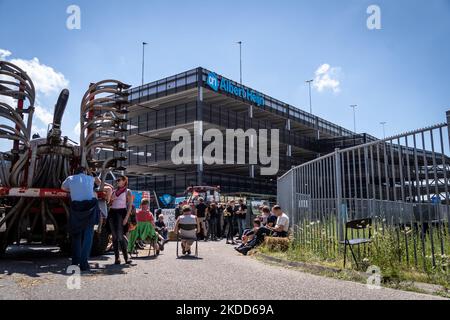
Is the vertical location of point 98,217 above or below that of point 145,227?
above

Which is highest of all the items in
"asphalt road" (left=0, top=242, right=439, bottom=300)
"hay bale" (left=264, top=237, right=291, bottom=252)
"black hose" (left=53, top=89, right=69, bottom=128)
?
"black hose" (left=53, top=89, right=69, bottom=128)

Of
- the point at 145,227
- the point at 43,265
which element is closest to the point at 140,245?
the point at 145,227

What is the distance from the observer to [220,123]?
1465 inches

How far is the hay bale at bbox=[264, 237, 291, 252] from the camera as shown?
389 inches

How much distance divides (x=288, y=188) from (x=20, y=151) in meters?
7.37

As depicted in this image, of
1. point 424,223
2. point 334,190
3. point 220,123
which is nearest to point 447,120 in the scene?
point 424,223

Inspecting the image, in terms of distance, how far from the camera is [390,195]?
6.71m

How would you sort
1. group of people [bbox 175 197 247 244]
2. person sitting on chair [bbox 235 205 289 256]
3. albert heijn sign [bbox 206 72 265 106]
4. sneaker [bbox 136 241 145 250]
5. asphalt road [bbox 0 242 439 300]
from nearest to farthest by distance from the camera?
asphalt road [bbox 0 242 439 300] → person sitting on chair [bbox 235 205 289 256] → sneaker [bbox 136 241 145 250] → group of people [bbox 175 197 247 244] → albert heijn sign [bbox 206 72 265 106]

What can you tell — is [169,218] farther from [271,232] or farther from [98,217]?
[98,217]

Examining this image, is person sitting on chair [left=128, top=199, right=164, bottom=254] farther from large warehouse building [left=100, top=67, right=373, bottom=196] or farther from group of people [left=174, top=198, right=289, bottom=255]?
large warehouse building [left=100, top=67, right=373, bottom=196]

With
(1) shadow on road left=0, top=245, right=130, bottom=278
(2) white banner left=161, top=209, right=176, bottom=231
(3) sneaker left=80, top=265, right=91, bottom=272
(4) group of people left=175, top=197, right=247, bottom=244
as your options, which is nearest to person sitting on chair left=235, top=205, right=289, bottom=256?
(1) shadow on road left=0, top=245, right=130, bottom=278

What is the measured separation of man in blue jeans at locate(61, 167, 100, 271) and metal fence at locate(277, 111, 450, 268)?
4.56 meters

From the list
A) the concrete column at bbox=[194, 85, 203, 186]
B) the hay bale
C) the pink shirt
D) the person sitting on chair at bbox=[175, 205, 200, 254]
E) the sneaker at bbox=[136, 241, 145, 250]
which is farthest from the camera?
the concrete column at bbox=[194, 85, 203, 186]

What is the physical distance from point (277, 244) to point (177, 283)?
4.74m
